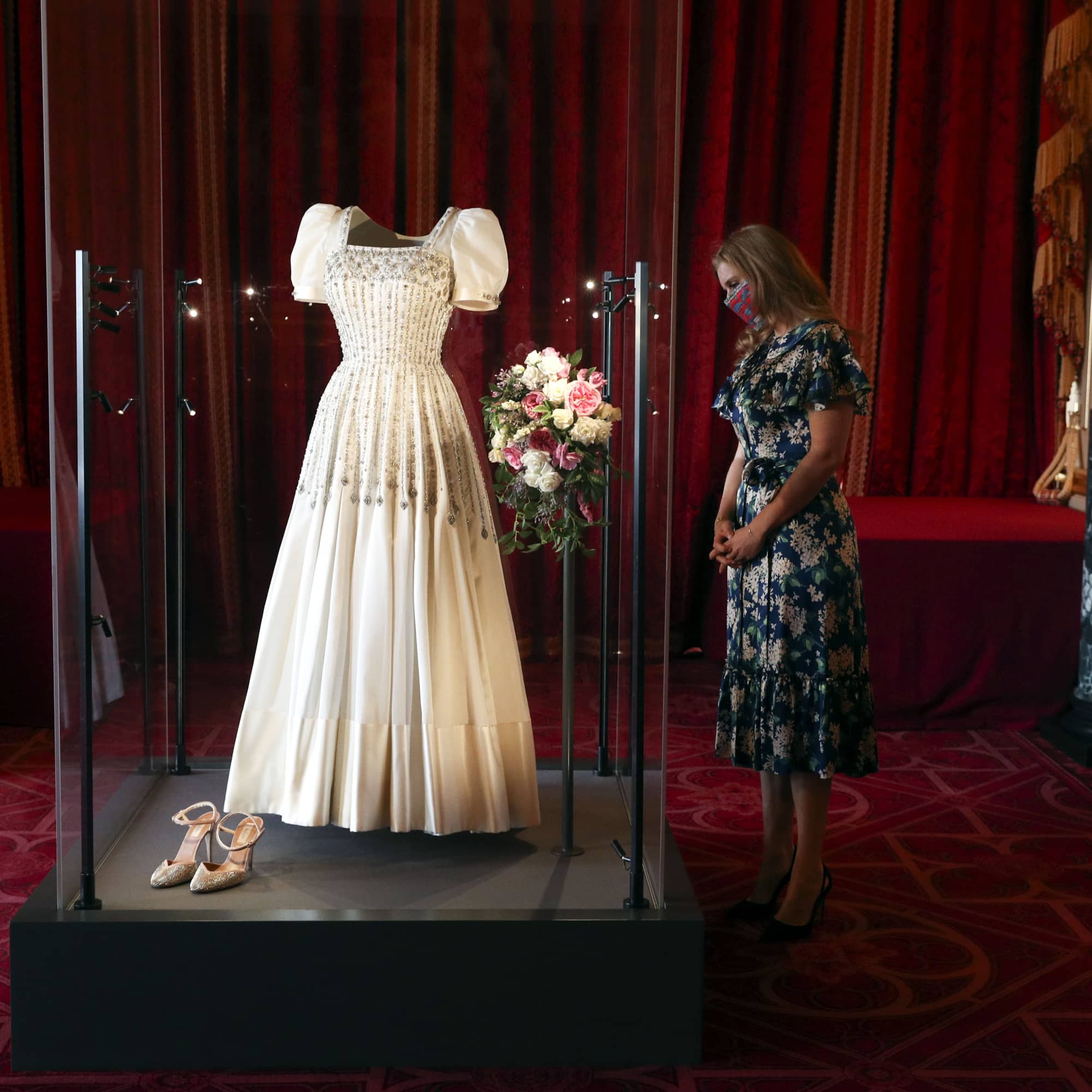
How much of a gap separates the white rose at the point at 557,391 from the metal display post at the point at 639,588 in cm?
13

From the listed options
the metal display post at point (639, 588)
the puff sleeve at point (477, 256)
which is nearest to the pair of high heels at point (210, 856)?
the metal display post at point (639, 588)

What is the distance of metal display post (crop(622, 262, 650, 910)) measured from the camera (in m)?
2.14

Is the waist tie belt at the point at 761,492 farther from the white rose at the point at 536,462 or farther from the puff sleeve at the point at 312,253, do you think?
the puff sleeve at the point at 312,253

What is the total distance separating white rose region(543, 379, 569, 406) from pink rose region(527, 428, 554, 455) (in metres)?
0.05

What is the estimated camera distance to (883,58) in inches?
205

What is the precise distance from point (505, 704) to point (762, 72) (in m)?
3.42

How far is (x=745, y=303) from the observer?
2510 millimetres

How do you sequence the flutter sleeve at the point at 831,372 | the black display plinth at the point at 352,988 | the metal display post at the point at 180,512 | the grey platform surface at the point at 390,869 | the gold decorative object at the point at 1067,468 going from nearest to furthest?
the black display plinth at the point at 352,988 < the grey platform surface at the point at 390,869 < the flutter sleeve at the point at 831,372 < the metal display post at the point at 180,512 < the gold decorative object at the point at 1067,468

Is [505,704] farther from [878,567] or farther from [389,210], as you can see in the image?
[878,567]

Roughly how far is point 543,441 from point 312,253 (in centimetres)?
62

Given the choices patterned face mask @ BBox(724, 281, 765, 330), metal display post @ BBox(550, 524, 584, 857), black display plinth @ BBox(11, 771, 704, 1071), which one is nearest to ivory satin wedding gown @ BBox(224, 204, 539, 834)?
metal display post @ BBox(550, 524, 584, 857)

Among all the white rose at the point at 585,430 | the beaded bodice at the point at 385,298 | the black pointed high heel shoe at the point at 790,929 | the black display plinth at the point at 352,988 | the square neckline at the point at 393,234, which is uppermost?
the square neckline at the point at 393,234

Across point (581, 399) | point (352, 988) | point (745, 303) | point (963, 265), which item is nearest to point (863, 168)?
point (963, 265)

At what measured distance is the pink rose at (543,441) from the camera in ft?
7.66
